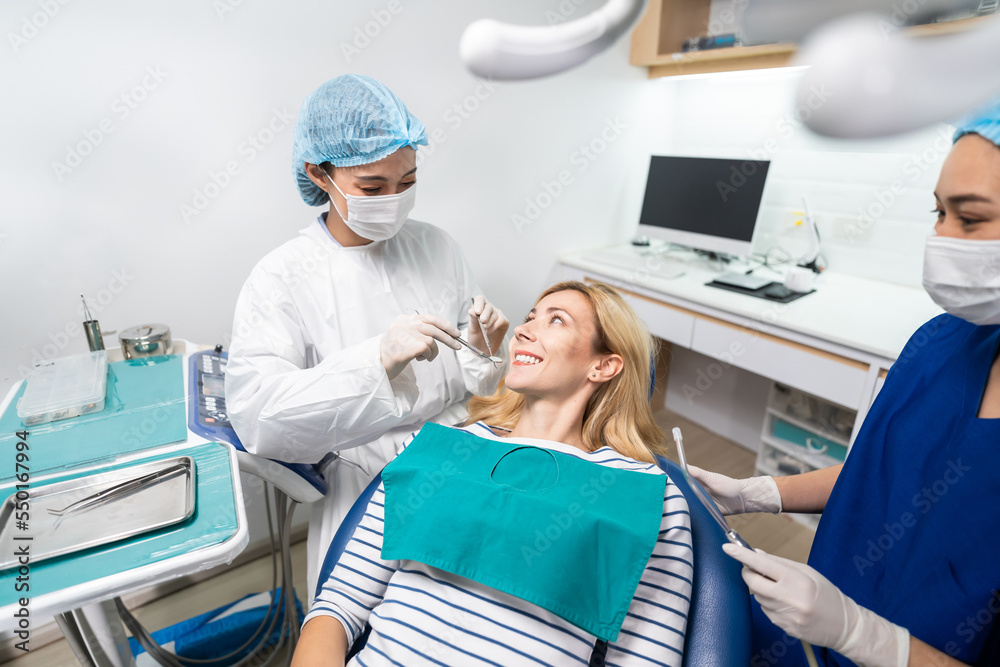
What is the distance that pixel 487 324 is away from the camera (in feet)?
4.30

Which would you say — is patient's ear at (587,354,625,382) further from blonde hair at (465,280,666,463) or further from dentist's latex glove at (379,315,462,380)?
dentist's latex glove at (379,315,462,380)

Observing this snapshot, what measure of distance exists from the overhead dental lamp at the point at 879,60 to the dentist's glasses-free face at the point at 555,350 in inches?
31.6

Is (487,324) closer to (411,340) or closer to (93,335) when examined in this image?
(411,340)

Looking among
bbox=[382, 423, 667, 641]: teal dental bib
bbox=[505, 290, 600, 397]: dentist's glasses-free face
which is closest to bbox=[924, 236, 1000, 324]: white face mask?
bbox=[382, 423, 667, 641]: teal dental bib

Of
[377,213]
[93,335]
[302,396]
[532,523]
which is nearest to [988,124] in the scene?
[532,523]

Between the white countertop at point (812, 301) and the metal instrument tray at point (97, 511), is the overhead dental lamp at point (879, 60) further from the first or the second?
the white countertop at point (812, 301)

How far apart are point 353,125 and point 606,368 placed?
2.52ft

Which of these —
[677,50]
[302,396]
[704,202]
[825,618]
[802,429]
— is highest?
[677,50]

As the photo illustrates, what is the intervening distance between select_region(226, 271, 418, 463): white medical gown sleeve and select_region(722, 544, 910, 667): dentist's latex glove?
733 mm

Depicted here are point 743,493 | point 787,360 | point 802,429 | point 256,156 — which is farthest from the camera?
point 802,429

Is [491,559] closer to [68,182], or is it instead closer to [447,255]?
[447,255]

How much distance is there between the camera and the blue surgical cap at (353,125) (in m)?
1.14

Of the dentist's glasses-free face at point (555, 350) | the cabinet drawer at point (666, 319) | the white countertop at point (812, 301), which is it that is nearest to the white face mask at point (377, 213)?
the dentist's glasses-free face at point (555, 350)

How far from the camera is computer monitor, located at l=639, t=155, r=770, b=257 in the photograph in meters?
2.28
